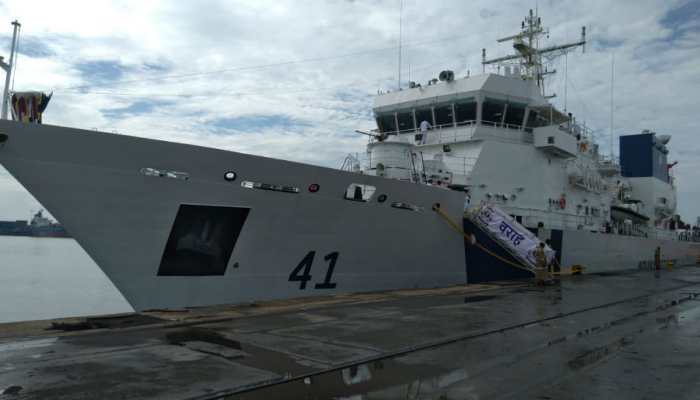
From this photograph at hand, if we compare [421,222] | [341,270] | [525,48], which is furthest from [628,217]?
[341,270]

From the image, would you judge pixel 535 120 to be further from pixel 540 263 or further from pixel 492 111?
pixel 540 263

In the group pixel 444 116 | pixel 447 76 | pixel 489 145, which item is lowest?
pixel 489 145

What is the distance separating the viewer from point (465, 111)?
1692 cm

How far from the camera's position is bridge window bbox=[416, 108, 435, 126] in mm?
17422

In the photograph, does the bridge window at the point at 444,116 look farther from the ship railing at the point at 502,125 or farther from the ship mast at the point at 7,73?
the ship mast at the point at 7,73

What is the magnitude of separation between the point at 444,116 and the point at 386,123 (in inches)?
84.2

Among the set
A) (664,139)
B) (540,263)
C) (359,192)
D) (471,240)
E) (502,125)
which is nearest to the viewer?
(359,192)

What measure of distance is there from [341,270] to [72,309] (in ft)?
44.8

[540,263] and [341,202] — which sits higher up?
[341,202]

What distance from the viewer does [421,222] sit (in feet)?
43.0

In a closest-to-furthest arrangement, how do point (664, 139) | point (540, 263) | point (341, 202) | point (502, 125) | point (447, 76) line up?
point (341, 202)
point (540, 263)
point (447, 76)
point (502, 125)
point (664, 139)

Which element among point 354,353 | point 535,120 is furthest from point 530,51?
point 354,353

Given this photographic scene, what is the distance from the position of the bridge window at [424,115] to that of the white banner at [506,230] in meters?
4.08

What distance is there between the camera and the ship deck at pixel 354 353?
5090mm
